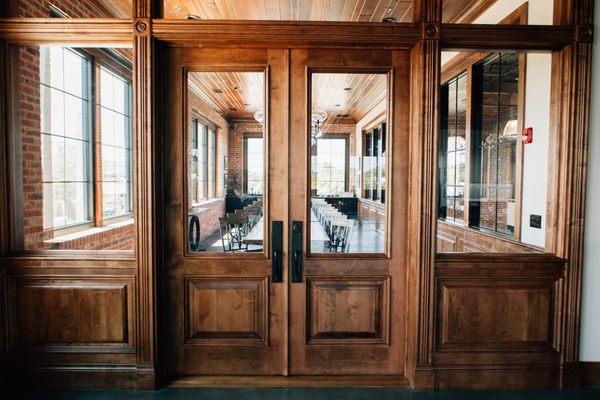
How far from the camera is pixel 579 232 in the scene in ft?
8.90

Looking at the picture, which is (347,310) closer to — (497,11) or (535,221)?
(535,221)

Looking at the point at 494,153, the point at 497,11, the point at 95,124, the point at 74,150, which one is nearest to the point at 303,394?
the point at 494,153

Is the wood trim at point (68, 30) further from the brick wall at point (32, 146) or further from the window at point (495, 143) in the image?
the window at point (495, 143)

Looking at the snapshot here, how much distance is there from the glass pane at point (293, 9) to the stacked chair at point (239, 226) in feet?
6.72

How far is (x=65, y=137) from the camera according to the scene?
3688mm

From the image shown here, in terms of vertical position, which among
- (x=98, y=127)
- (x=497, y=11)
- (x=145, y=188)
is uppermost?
(x=497, y=11)

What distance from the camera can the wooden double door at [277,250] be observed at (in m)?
2.75

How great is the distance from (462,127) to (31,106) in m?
4.17

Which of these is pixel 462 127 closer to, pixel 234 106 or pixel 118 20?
pixel 234 106

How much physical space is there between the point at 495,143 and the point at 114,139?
4.18 meters

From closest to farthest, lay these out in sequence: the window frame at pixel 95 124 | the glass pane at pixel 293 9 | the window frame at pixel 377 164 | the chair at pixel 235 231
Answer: the chair at pixel 235 231
the window frame at pixel 377 164
the glass pane at pixel 293 9
the window frame at pixel 95 124

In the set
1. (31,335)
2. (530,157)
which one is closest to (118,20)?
(31,335)

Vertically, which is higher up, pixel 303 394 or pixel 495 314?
pixel 495 314

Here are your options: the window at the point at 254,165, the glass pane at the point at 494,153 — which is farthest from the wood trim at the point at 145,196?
Answer: the glass pane at the point at 494,153
